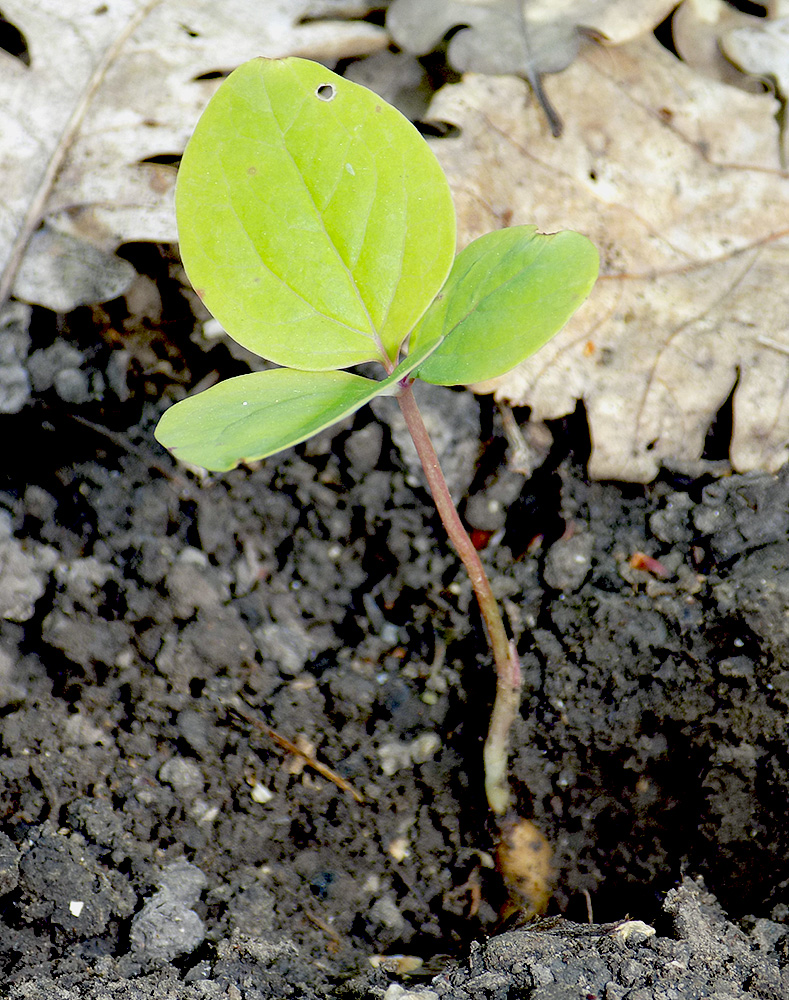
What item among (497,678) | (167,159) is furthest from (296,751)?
(167,159)

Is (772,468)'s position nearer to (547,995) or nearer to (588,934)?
(588,934)

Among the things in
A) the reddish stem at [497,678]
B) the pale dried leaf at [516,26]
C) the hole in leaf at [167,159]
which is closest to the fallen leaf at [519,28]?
the pale dried leaf at [516,26]

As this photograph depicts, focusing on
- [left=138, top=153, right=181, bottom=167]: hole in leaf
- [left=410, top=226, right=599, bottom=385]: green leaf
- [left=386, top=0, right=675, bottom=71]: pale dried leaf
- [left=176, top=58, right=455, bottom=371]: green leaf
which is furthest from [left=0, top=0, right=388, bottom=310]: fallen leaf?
[left=410, top=226, right=599, bottom=385]: green leaf

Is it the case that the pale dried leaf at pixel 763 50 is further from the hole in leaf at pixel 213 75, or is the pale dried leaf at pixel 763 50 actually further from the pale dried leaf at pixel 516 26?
the hole in leaf at pixel 213 75

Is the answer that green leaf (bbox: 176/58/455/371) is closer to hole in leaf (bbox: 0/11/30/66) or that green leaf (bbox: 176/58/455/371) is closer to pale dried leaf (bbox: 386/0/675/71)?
pale dried leaf (bbox: 386/0/675/71)

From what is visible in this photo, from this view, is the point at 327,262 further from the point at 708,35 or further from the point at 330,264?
the point at 708,35

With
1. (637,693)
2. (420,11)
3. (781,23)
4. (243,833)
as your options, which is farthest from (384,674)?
(781,23)

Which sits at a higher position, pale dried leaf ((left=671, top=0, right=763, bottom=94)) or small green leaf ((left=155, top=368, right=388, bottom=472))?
pale dried leaf ((left=671, top=0, right=763, bottom=94))
